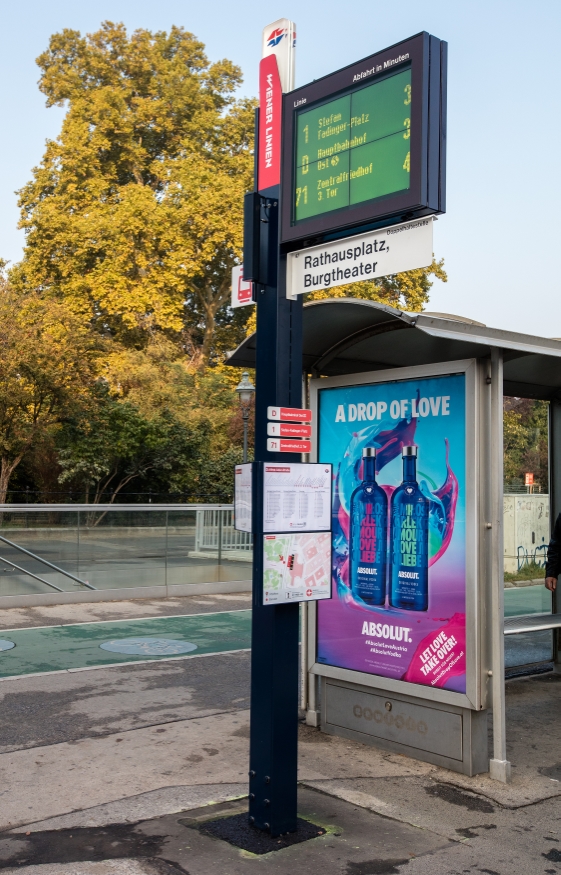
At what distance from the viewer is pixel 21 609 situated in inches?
537

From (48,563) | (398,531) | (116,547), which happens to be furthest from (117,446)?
(398,531)

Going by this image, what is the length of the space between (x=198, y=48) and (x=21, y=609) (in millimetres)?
33224

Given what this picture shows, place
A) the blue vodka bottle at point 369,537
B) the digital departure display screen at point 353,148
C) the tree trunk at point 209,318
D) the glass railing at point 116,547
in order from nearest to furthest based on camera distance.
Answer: the digital departure display screen at point 353,148 → the blue vodka bottle at point 369,537 → the glass railing at point 116,547 → the tree trunk at point 209,318

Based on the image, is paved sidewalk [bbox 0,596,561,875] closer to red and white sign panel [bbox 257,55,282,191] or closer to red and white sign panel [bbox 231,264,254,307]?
red and white sign panel [bbox 231,264,254,307]

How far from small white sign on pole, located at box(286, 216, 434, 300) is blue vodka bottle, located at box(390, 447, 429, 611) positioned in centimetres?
196

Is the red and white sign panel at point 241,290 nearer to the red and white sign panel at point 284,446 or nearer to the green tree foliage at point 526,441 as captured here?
the red and white sign panel at point 284,446

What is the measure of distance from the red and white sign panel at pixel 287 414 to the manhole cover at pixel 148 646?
601 centimetres

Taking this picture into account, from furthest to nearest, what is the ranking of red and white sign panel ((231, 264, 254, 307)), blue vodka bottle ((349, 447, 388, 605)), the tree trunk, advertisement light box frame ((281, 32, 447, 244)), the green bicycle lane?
the tree trunk, the green bicycle lane, blue vodka bottle ((349, 447, 388, 605)), red and white sign panel ((231, 264, 254, 307)), advertisement light box frame ((281, 32, 447, 244))

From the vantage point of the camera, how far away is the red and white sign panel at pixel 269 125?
5242mm

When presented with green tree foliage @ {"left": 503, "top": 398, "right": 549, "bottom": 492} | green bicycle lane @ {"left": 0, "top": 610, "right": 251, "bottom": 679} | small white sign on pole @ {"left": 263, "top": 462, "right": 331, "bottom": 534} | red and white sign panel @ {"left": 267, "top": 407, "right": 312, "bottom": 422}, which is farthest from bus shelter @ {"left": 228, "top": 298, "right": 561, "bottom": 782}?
green bicycle lane @ {"left": 0, "top": 610, "right": 251, "bottom": 679}

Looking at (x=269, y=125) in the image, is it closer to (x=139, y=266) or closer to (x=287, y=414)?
(x=287, y=414)

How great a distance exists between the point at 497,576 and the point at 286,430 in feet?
6.53

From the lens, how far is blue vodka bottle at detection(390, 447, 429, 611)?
6.38 metres

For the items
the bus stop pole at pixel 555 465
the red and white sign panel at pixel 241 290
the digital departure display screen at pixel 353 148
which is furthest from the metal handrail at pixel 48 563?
the digital departure display screen at pixel 353 148
